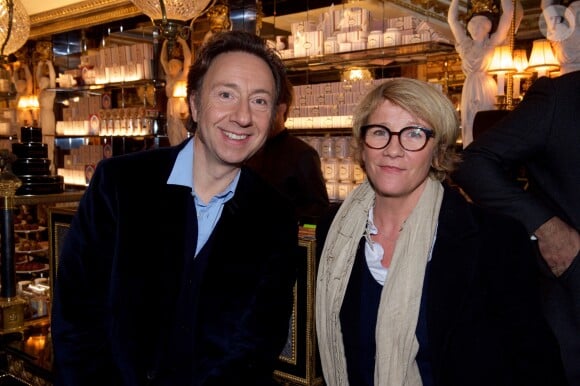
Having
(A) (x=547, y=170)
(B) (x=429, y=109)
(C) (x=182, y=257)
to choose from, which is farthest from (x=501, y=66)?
(C) (x=182, y=257)

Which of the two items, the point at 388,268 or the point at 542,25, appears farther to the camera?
the point at 542,25

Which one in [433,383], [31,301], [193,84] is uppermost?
[193,84]

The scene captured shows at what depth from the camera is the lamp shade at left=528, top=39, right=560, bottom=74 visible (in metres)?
4.88

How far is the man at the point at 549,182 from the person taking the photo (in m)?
1.51

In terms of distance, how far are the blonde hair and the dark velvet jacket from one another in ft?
1.51

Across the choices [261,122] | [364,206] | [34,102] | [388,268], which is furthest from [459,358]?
[34,102]

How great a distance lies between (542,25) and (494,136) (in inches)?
148

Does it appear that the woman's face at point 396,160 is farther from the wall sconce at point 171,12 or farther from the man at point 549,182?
the wall sconce at point 171,12

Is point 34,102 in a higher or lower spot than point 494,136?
higher

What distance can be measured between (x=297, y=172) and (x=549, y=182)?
69.3 inches

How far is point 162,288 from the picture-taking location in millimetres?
1365

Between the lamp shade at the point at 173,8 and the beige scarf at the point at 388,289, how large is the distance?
192cm

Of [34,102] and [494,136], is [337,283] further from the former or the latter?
[34,102]

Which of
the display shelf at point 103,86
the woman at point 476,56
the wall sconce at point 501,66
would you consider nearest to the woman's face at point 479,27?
the woman at point 476,56
